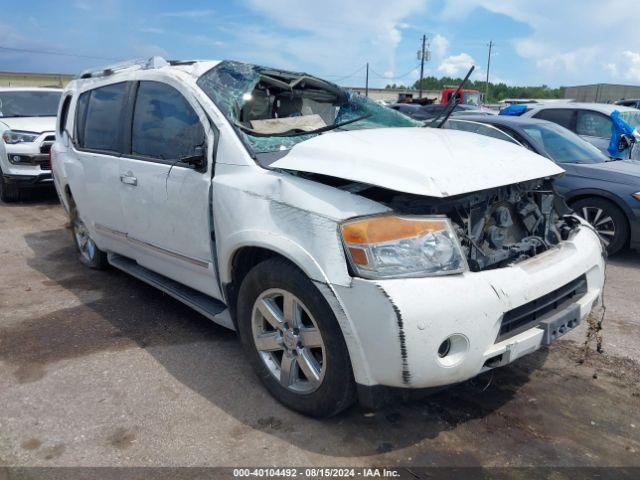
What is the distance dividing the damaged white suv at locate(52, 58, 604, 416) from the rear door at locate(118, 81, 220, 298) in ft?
0.05

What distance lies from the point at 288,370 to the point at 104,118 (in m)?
2.84

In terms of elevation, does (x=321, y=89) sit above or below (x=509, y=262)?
above

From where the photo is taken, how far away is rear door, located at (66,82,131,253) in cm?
417

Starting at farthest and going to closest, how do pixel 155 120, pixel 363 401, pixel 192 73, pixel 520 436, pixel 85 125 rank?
pixel 85 125 → pixel 155 120 → pixel 192 73 → pixel 520 436 → pixel 363 401

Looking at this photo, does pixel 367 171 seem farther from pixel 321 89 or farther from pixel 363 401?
pixel 321 89

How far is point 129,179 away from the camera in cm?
388

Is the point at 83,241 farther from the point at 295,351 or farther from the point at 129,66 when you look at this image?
the point at 295,351

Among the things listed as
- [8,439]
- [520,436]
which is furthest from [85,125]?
[520,436]

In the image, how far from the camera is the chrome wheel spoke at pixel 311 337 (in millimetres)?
2572

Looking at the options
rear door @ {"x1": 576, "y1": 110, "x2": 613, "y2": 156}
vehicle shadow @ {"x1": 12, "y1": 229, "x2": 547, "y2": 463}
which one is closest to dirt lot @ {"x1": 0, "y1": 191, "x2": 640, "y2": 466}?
vehicle shadow @ {"x1": 12, "y1": 229, "x2": 547, "y2": 463}

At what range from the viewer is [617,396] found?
3096 mm

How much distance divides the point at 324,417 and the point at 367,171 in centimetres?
125

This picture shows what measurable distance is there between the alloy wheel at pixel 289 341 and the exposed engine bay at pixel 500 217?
668 mm

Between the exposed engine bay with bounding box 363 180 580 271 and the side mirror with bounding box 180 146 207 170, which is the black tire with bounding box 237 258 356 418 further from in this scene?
the side mirror with bounding box 180 146 207 170
